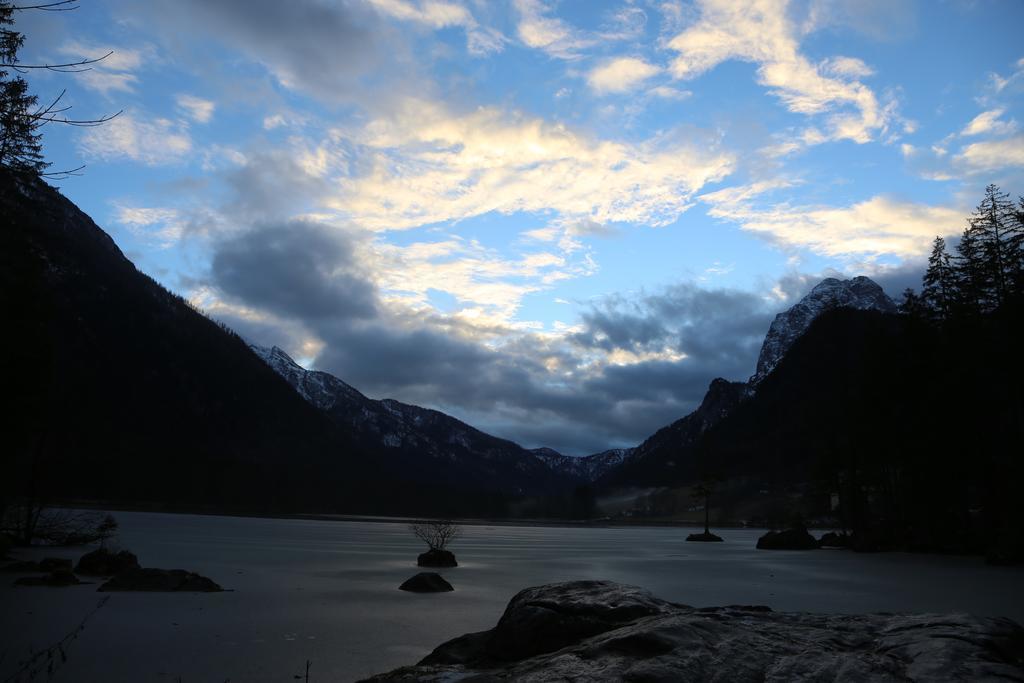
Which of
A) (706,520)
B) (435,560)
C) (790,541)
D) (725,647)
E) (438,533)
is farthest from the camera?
(706,520)

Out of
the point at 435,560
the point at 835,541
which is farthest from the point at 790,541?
the point at 435,560

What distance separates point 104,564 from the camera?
1003 inches

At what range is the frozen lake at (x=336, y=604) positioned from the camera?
1206 cm

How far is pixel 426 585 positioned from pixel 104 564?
1274 centimetres

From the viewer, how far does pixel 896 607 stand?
19281mm

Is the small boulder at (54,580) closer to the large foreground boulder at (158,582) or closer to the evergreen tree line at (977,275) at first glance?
the large foreground boulder at (158,582)

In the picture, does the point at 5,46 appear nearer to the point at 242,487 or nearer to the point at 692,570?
the point at 692,570

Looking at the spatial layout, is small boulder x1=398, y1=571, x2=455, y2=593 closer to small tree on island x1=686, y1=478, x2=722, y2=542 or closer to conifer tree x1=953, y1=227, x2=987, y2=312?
conifer tree x1=953, y1=227, x2=987, y2=312

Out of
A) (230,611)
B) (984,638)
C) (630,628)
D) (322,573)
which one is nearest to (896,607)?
(984,638)

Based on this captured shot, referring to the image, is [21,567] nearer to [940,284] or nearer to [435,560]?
[435,560]

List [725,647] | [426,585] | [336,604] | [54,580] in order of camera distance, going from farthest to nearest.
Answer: [426,585]
[54,580]
[336,604]
[725,647]

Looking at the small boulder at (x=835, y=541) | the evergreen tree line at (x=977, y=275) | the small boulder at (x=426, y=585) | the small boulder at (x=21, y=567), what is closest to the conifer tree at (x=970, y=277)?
the evergreen tree line at (x=977, y=275)

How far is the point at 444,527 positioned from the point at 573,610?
120 ft

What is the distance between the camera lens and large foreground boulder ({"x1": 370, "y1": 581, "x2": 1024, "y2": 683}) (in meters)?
5.99
